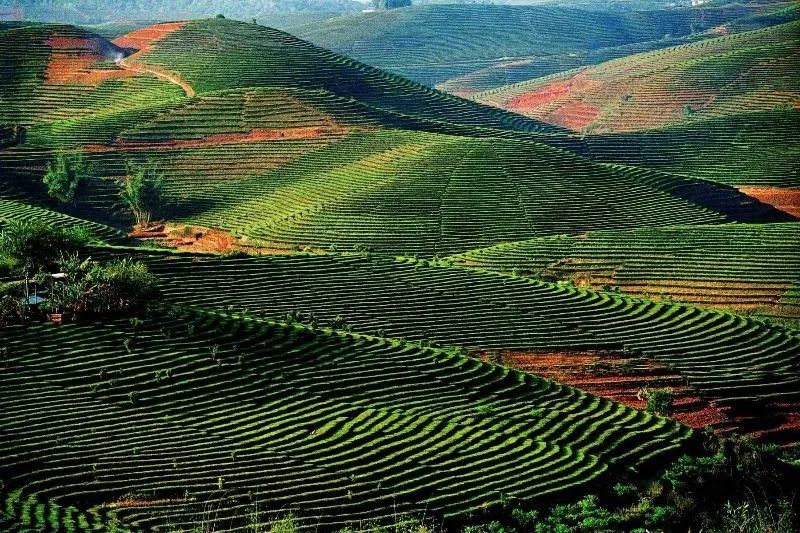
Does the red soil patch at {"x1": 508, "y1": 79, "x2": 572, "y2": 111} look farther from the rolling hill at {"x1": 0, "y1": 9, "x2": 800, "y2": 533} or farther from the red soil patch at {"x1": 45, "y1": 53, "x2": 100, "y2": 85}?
the red soil patch at {"x1": 45, "y1": 53, "x2": 100, "y2": 85}

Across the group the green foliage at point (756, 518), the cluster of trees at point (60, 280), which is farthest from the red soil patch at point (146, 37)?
the green foliage at point (756, 518)

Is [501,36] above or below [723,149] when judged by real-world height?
above

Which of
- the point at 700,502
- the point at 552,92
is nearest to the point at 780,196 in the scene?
the point at 700,502

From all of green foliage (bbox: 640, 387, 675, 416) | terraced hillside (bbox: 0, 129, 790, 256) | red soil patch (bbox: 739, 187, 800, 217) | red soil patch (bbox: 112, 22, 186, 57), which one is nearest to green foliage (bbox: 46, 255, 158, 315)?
green foliage (bbox: 640, 387, 675, 416)

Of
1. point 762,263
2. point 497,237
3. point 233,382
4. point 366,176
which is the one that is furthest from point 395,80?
point 233,382

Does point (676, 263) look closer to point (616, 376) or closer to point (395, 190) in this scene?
point (616, 376)

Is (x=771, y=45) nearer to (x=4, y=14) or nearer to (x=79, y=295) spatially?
(x=79, y=295)
